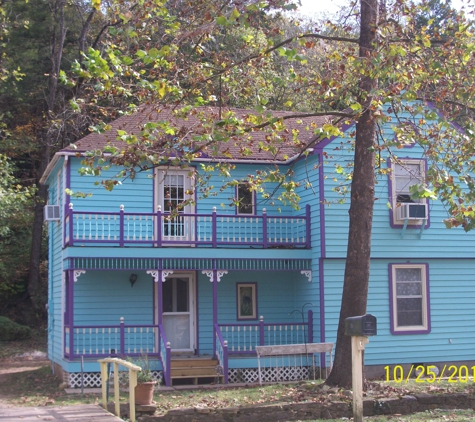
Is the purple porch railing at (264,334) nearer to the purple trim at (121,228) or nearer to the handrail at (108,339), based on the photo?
the handrail at (108,339)

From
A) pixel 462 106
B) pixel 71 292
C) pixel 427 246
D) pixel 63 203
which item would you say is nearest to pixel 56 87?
pixel 63 203

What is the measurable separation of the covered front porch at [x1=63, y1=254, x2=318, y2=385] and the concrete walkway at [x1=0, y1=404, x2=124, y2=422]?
506 cm

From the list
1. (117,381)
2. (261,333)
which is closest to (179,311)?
(261,333)

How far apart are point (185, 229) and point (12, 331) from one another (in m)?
13.0

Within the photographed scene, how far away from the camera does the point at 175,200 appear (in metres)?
19.5

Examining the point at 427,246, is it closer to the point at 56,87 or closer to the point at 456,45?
the point at 456,45

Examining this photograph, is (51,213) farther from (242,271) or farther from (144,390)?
(144,390)

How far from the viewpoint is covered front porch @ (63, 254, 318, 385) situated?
1744 cm

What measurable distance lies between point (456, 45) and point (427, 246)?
7.50 meters

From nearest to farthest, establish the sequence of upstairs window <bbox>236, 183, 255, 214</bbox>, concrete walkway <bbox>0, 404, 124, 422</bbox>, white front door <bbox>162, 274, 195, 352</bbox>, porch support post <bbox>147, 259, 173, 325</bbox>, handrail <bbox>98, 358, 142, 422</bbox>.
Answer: concrete walkway <bbox>0, 404, 124, 422</bbox> < handrail <bbox>98, 358, 142, 422</bbox> < porch support post <bbox>147, 259, 173, 325</bbox> < white front door <bbox>162, 274, 195, 352</bbox> < upstairs window <bbox>236, 183, 255, 214</bbox>

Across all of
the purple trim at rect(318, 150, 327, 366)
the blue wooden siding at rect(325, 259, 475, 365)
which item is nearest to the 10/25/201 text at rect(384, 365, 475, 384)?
the blue wooden siding at rect(325, 259, 475, 365)

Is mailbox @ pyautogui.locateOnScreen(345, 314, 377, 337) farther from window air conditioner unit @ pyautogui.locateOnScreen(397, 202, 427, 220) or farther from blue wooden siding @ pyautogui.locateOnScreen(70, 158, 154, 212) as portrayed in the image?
blue wooden siding @ pyautogui.locateOnScreen(70, 158, 154, 212)

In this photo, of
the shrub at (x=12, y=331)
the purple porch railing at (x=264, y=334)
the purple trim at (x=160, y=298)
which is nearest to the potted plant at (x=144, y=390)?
the purple trim at (x=160, y=298)

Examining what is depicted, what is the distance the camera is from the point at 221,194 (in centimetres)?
1981
